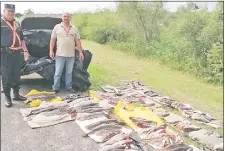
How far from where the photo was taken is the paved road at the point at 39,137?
4859 millimetres

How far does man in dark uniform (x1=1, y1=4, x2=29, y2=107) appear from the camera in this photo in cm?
656

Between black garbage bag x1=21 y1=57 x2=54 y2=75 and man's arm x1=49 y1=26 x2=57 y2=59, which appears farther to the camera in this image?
black garbage bag x1=21 y1=57 x2=54 y2=75

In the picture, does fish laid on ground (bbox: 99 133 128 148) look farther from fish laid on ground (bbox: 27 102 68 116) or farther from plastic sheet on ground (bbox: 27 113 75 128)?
fish laid on ground (bbox: 27 102 68 116)

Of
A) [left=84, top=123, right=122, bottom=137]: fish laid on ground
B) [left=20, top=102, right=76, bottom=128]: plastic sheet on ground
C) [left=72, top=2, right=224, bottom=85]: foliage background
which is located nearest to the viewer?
[left=84, top=123, right=122, bottom=137]: fish laid on ground

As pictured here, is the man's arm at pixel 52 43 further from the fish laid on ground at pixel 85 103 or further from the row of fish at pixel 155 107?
the fish laid on ground at pixel 85 103

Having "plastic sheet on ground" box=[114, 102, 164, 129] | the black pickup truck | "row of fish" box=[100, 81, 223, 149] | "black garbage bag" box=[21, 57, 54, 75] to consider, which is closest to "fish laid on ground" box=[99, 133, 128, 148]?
"row of fish" box=[100, 81, 223, 149]

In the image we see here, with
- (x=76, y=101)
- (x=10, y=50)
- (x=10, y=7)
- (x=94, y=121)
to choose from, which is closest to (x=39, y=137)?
(x=94, y=121)

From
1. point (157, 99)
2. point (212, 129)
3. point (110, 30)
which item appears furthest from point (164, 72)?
point (110, 30)

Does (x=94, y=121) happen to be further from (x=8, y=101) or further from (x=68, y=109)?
(x=8, y=101)

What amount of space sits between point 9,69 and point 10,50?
1.27 feet

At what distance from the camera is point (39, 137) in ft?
17.2

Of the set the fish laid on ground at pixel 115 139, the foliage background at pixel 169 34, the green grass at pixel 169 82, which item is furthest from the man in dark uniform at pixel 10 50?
the foliage background at pixel 169 34

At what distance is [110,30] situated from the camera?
23.6 m

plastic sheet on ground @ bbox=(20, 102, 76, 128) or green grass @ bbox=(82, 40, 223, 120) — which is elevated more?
plastic sheet on ground @ bbox=(20, 102, 76, 128)
